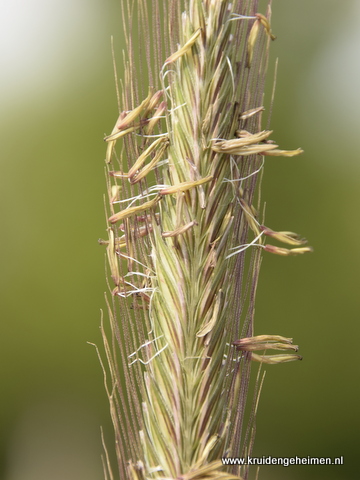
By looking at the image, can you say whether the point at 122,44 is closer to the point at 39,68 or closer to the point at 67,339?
the point at 39,68

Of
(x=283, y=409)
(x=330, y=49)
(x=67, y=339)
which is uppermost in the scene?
(x=330, y=49)

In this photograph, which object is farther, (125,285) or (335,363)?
(335,363)

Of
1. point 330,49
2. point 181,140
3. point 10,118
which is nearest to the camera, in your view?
point 181,140

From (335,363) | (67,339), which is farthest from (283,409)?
(67,339)

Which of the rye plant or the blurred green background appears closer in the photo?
the rye plant

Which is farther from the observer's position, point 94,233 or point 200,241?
point 94,233

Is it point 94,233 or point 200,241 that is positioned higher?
point 200,241

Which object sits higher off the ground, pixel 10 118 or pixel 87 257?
pixel 10 118

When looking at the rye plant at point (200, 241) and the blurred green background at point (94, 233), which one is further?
the blurred green background at point (94, 233)
